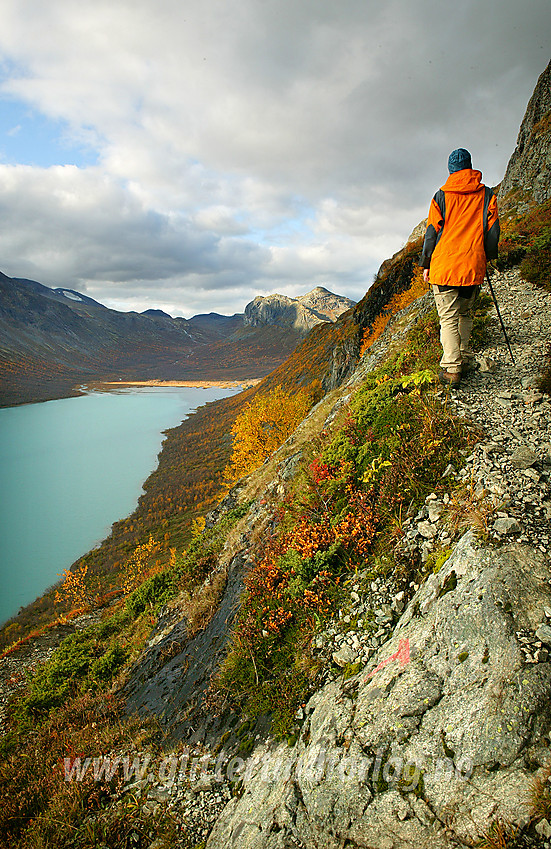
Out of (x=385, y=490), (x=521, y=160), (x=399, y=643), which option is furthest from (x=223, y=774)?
(x=521, y=160)

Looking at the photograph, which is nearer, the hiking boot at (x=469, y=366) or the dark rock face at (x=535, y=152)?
the hiking boot at (x=469, y=366)

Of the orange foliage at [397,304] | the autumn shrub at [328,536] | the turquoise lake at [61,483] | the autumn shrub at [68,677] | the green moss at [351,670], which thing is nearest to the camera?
the green moss at [351,670]

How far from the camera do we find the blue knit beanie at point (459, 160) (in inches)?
221

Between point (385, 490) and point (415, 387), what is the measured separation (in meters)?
2.29

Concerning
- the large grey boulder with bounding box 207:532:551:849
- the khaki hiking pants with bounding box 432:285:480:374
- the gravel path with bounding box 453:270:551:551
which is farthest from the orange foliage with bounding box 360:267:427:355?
the large grey boulder with bounding box 207:532:551:849

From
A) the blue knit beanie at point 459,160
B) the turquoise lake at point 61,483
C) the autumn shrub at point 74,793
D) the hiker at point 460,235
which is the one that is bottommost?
the turquoise lake at point 61,483

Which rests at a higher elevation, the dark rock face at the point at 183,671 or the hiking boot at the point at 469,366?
the hiking boot at the point at 469,366

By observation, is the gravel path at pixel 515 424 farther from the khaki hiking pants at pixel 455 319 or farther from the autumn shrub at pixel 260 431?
the autumn shrub at pixel 260 431

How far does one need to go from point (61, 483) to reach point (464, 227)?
99.9 meters

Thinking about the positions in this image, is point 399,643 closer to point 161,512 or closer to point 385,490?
point 385,490

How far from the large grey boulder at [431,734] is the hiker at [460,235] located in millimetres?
4071

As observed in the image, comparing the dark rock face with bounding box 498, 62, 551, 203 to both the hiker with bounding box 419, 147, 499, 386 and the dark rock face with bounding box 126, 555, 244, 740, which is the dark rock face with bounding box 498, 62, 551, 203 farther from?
the dark rock face with bounding box 126, 555, 244, 740

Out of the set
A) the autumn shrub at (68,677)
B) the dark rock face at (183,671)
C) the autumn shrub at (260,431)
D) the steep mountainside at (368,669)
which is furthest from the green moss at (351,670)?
the autumn shrub at (260,431)

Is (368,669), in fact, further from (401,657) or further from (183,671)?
(183,671)
